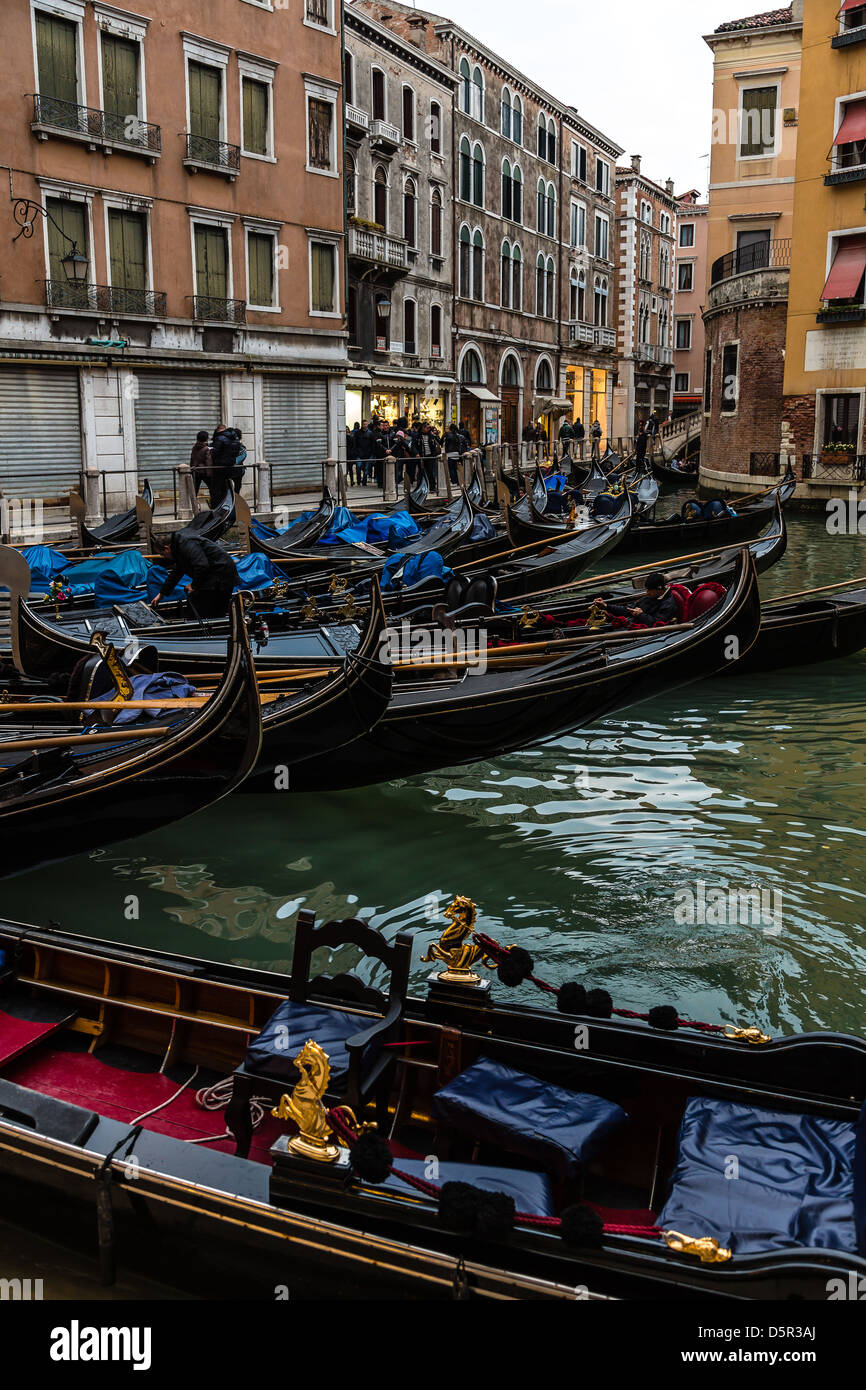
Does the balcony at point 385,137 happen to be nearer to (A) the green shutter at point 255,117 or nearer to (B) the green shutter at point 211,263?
(A) the green shutter at point 255,117

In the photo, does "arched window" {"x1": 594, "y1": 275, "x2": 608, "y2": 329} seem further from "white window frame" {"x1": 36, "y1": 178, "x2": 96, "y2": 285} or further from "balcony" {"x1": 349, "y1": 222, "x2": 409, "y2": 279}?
"white window frame" {"x1": 36, "y1": 178, "x2": 96, "y2": 285}

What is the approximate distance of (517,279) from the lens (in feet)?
79.6

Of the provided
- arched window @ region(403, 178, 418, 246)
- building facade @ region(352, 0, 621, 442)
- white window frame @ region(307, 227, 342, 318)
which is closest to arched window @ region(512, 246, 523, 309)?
building facade @ region(352, 0, 621, 442)

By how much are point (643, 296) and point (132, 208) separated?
2282 centimetres

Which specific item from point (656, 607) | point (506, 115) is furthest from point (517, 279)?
point (656, 607)

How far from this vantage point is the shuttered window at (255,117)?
13758 millimetres

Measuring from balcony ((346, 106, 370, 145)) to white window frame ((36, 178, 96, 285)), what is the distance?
623cm

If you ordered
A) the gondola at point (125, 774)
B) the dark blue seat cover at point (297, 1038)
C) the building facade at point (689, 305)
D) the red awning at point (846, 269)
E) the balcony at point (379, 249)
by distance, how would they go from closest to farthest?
1. the dark blue seat cover at point (297, 1038)
2. the gondola at point (125, 774)
3. the red awning at point (846, 269)
4. the balcony at point (379, 249)
5. the building facade at point (689, 305)

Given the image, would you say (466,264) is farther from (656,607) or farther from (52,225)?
(656,607)

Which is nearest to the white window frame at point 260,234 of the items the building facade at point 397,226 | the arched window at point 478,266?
the building facade at point 397,226

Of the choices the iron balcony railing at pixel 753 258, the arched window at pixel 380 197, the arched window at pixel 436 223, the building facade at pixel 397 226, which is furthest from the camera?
the arched window at pixel 436 223

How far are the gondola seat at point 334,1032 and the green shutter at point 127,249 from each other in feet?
37.0

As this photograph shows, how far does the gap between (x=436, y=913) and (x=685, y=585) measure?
10.8ft

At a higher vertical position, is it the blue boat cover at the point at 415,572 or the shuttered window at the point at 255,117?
the shuttered window at the point at 255,117
